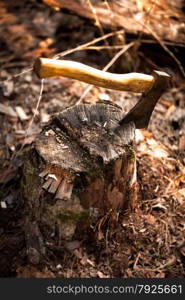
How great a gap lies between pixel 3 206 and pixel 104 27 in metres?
2.15

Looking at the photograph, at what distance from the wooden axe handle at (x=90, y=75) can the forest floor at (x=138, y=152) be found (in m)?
0.68

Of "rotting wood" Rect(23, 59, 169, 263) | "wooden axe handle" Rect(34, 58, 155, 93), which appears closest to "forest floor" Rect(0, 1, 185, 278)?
"rotting wood" Rect(23, 59, 169, 263)

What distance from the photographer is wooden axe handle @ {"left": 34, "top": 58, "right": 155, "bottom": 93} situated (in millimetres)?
2527

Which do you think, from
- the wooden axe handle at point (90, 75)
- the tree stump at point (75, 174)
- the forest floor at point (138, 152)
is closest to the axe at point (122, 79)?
the wooden axe handle at point (90, 75)

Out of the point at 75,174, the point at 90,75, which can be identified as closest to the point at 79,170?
the point at 75,174

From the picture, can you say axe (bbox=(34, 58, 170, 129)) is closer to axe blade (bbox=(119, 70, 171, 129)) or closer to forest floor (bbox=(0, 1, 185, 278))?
axe blade (bbox=(119, 70, 171, 129))

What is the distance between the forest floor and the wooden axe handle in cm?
68

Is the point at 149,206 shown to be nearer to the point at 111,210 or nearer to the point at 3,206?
the point at 111,210

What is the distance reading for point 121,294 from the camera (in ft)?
8.48

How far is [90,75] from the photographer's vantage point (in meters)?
2.64

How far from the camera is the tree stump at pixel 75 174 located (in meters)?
2.61

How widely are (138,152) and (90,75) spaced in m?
1.06

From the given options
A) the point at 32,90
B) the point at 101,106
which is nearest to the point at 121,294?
the point at 101,106

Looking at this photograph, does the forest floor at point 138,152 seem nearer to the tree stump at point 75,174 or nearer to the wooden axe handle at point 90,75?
the tree stump at point 75,174
